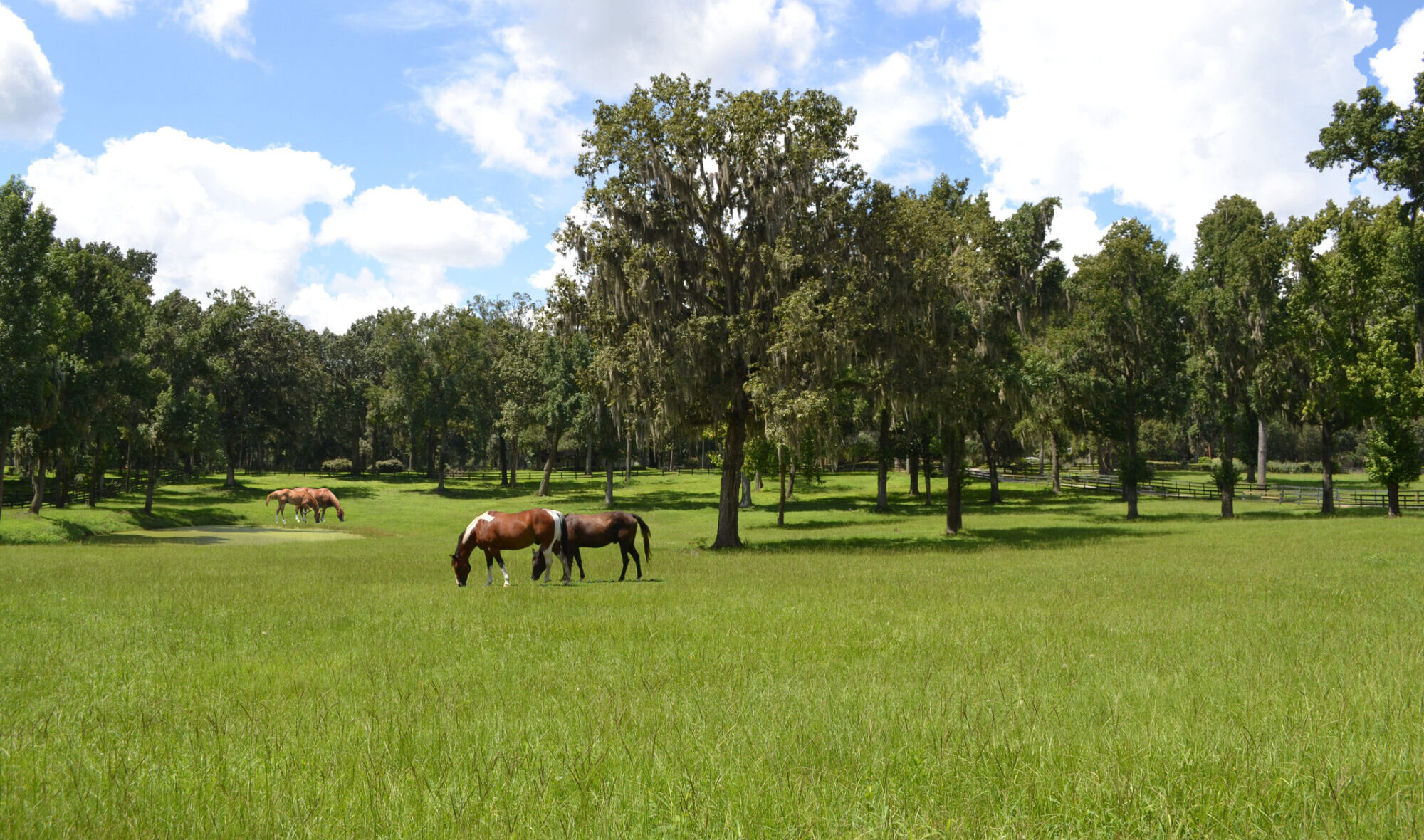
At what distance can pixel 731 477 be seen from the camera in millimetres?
31453

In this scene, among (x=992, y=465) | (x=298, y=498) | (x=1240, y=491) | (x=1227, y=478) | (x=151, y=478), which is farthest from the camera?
(x=1240, y=491)

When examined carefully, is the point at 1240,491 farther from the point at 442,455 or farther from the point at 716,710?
the point at 716,710

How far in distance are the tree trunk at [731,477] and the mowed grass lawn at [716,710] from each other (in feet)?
45.3

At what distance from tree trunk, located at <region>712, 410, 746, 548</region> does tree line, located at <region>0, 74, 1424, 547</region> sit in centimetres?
12

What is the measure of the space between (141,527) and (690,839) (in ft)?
166

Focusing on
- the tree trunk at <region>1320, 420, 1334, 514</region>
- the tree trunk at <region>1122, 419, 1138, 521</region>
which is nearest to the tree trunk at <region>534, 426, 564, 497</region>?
the tree trunk at <region>1122, 419, 1138, 521</region>

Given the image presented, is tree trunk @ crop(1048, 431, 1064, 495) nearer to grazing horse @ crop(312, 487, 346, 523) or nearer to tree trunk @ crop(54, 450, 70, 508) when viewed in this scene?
grazing horse @ crop(312, 487, 346, 523)

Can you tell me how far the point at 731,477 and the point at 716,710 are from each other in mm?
24928

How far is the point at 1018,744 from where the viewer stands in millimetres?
5531

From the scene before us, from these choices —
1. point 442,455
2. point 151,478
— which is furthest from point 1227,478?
point 151,478

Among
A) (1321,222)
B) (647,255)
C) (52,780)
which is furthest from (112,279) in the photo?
(1321,222)

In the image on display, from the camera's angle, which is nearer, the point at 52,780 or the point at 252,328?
the point at 52,780

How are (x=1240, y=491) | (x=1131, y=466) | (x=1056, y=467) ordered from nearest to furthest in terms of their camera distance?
(x=1131, y=466), (x=1240, y=491), (x=1056, y=467)

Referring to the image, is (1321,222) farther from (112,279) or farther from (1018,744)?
(112,279)
